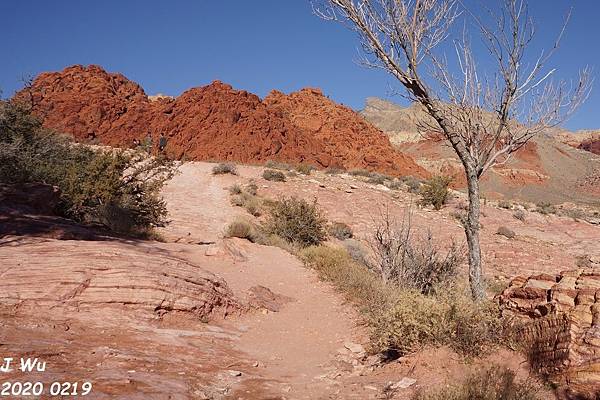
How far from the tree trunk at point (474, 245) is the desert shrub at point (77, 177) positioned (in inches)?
304

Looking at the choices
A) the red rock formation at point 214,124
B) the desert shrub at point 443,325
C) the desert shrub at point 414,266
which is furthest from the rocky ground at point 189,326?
the red rock formation at point 214,124

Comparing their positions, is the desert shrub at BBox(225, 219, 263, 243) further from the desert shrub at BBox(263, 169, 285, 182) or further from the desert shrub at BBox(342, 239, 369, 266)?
the desert shrub at BBox(263, 169, 285, 182)

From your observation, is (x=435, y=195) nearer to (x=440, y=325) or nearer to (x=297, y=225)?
(x=297, y=225)

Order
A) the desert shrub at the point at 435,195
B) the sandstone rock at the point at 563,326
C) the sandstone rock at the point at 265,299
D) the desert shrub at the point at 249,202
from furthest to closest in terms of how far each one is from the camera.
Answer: the desert shrub at the point at 435,195 → the desert shrub at the point at 249,202 → the sandstone rock at the point at 265,299 → the sandstone rock at the point at 563,326

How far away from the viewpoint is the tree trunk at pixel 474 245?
18.1ft

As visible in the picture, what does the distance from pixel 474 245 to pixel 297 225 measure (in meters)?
8.02

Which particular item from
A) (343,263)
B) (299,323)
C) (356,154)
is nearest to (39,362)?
(299,323)

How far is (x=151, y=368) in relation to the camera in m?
4.41

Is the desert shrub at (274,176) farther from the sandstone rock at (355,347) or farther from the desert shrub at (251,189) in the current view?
the sandstone rock at (355,347)

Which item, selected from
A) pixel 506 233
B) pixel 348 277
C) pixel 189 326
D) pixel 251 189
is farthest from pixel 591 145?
pixel 189 326

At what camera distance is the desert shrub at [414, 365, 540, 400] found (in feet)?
11.7

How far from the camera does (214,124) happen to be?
36281 mm

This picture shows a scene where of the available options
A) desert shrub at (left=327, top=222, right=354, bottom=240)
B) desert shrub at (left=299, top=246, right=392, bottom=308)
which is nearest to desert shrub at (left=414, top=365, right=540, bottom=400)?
desert shrub at (left=299, top=246, right=392, bottom=308)

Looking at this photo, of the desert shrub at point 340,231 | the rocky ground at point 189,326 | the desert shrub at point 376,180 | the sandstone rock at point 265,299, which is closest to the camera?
the rocky ground at point 189,326
